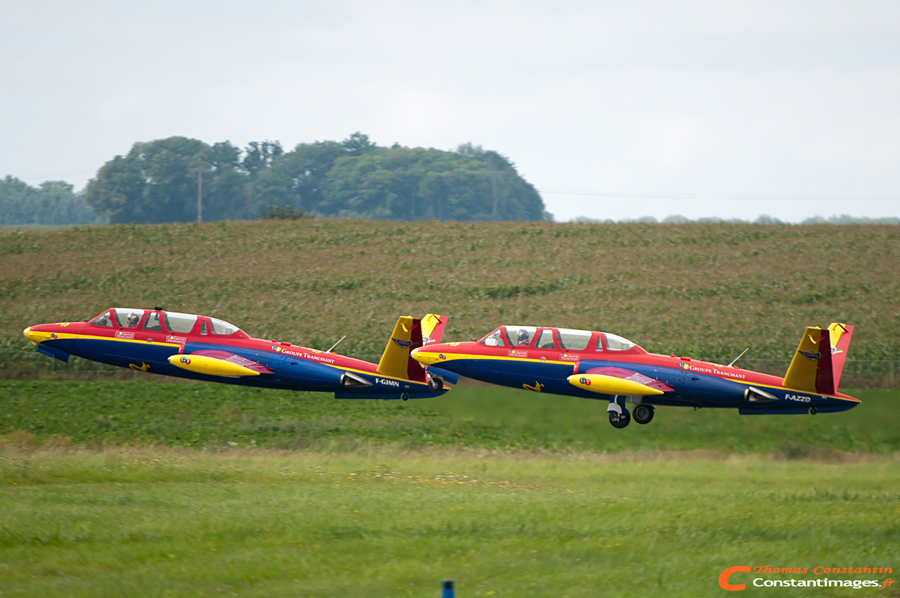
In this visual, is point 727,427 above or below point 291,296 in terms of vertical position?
below

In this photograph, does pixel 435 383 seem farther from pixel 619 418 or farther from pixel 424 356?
pixel 619 418

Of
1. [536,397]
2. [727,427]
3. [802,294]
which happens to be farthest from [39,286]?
[802,294]

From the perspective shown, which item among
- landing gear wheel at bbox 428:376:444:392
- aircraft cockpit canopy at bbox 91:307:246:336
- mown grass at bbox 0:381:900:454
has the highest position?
aircraft cockpit canopy at bbox 91:307:246:336

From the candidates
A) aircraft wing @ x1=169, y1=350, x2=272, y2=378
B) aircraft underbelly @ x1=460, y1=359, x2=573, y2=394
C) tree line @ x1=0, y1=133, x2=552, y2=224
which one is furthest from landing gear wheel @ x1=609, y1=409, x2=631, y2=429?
tree line @ x1=0, y1=133, x2=552, y2=224

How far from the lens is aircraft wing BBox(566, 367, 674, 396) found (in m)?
28.1

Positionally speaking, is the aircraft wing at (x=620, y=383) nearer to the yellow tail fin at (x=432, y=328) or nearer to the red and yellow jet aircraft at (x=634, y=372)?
the red and yellow jet aircraft at (x=634, y=372)

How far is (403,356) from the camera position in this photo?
30516 millimetres

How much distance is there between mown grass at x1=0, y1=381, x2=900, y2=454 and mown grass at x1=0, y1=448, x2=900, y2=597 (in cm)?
197

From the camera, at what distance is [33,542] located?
78.6 feet

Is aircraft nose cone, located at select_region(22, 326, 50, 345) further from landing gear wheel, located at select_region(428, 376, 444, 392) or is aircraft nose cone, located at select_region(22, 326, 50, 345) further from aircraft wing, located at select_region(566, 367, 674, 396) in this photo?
aircraft wing, located at select_region(566, 367, 674, 396)

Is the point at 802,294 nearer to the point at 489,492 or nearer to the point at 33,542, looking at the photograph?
the point at 489,492

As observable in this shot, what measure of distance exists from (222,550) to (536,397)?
15.8 metres

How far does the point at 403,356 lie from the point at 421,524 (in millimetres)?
6098

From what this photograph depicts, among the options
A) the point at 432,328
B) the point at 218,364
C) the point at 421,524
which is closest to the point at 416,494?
the point at 421,524
